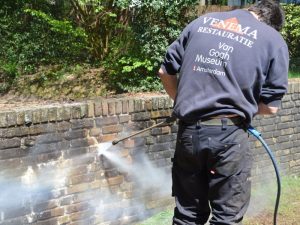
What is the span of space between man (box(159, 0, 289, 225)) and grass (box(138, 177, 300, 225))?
1735mm

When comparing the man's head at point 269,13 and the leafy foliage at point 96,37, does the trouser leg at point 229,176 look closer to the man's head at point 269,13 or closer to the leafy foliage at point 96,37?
the man's head at point 269,13

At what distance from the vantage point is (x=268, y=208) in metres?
5.43

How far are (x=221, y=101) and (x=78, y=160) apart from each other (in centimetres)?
184

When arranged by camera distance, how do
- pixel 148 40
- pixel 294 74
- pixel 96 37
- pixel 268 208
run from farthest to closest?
pixel 294 74 < pixel 96 37 < pixel 148 40 < pixel 268 208

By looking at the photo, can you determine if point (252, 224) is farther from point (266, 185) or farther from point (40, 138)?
point (40, 138)

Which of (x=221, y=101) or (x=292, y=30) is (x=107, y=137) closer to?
(x=221, y=101)

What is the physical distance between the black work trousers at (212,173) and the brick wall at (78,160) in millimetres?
1390

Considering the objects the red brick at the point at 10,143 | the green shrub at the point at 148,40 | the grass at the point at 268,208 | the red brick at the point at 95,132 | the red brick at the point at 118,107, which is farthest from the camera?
the green shrub at the point at 148,40

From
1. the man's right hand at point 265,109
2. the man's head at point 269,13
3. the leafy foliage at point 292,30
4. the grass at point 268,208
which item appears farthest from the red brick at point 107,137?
the leafy foliage at point 292,30

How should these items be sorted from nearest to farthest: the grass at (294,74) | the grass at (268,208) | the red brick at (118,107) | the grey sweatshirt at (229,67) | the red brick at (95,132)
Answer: the grey sweatshirt at (229,67) < the red brick at (95,132) < the red brick at (118,107) < the grass at (268,208) < the grass at (294,74)

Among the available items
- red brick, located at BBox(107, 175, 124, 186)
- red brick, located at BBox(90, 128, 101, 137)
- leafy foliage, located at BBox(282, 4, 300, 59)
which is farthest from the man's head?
leafy foliage, located at BBox(282, 4, 300, 59)

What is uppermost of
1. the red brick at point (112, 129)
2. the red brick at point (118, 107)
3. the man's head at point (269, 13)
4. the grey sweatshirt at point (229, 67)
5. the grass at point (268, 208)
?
the man's head at point (269, 13)

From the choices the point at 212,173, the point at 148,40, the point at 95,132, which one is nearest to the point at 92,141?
the point at 95,132

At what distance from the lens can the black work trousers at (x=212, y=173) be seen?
3.26 metres
